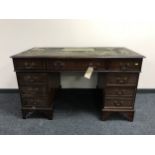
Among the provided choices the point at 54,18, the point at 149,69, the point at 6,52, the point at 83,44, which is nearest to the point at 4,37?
the point at 6,52

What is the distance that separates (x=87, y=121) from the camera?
1.65m

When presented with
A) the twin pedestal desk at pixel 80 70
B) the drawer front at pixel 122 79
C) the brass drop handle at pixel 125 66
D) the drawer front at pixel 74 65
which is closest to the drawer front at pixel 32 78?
the twin pedestal desk at pixel 80 70

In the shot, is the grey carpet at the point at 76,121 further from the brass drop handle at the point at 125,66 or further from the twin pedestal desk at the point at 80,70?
the brass drop handle at the point at 125,66

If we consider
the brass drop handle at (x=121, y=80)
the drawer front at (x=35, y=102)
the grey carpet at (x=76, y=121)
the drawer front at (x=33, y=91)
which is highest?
the brass drop handle at (x=121, y=80)

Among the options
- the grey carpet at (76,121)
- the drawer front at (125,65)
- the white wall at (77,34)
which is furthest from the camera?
the white wall at (77,34)

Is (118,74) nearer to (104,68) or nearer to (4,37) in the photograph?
(104,68)

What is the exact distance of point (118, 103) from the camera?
1.56 metres

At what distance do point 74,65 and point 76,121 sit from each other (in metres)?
0.63

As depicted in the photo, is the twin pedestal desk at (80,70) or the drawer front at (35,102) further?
the drawer front at (35,102)

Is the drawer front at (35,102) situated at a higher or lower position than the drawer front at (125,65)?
lower

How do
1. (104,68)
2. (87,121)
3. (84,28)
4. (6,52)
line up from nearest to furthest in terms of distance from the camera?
(104,68)
(87,121)
(84,28)
(6,52)

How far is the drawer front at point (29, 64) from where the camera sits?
142 centimetres

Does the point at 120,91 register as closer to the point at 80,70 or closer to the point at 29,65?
the point at 80,70

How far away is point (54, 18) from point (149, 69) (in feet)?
4.77
